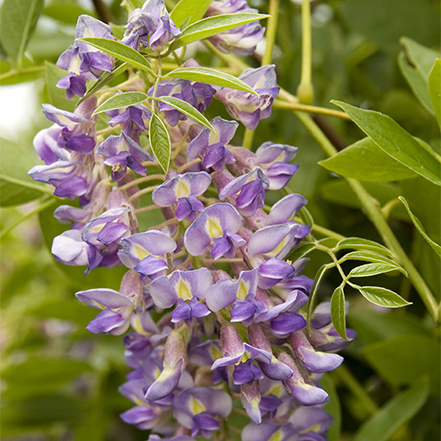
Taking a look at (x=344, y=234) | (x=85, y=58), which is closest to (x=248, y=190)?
(x=85, y=58)

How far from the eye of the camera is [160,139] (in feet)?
1.05

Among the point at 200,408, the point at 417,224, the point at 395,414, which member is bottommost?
the point at 395,414

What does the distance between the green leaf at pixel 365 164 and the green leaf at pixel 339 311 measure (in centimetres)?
11

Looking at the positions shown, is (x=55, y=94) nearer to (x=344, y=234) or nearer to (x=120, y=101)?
(x=120, y=101)

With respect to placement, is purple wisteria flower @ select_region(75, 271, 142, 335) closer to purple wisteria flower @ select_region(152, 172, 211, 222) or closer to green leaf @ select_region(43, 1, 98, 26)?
purple wisteria flower @ select_region(152, 172, 211, 222)

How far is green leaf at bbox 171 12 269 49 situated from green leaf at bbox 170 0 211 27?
24mm

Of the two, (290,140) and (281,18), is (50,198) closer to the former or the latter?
(290,140)

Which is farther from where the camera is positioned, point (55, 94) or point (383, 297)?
point (55, 94)

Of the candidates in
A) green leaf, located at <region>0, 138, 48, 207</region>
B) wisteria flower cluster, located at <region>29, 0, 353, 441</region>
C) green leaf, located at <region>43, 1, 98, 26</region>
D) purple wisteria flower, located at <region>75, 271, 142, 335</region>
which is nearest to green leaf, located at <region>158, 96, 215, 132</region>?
wisteria flower cluster, located at <region>29, 0, 353, 441</region>

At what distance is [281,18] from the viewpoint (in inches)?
34.9

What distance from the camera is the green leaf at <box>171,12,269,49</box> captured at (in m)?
0.32

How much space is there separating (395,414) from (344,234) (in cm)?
25

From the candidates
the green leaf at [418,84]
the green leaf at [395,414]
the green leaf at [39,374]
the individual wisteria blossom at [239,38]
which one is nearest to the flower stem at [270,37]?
the individual wisteria blossom at [239,38]

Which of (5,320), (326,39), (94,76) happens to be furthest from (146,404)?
(5,320)
